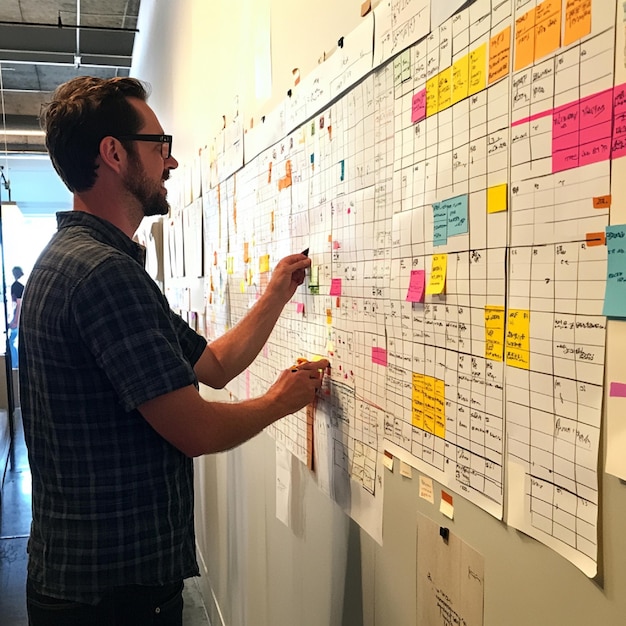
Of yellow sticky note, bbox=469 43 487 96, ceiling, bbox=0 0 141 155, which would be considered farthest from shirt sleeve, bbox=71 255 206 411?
ceiling, bbox=0 0 141 155

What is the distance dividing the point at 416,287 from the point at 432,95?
1.00 feet

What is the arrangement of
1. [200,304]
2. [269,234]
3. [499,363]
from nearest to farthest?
[499,363], [269,234], [200,304]

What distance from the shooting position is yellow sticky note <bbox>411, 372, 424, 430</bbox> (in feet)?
3.28

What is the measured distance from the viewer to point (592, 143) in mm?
647

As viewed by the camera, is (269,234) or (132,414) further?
(269,234)

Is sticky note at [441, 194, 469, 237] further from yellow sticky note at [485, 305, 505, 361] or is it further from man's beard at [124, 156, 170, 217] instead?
man's beard at [124, 156, 170, 217]

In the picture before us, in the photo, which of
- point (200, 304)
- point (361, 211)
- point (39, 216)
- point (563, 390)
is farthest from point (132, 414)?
point (39, 216)

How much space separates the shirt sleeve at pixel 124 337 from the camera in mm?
1122

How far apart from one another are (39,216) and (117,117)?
9.28 meters

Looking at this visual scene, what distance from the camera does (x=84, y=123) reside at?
137 cm

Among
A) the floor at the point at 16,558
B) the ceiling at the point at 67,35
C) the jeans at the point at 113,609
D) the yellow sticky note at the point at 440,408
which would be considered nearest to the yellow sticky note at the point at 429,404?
the yellow sticky note at the point at 440,408

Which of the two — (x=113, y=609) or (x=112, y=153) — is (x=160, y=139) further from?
(x=113, y=609)

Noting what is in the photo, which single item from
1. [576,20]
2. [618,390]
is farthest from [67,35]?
[618,390]

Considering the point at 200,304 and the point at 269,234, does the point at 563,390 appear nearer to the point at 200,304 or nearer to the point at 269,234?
the point at 269,234
